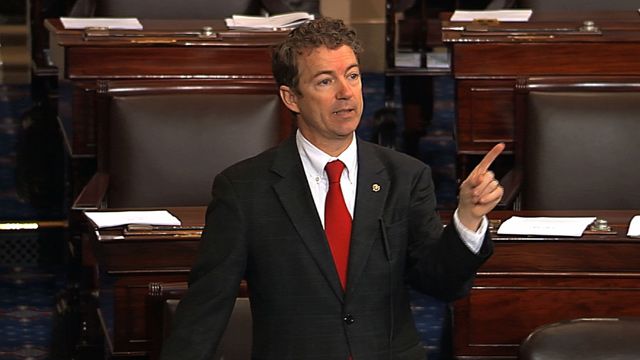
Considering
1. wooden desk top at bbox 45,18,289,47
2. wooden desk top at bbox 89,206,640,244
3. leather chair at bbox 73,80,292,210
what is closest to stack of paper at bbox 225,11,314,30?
wooden desk top at bbox 45,18,289,47

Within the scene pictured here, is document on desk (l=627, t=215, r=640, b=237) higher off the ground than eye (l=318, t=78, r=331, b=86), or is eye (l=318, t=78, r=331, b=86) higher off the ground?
eye (l=318, t=78, r=331, b=86)

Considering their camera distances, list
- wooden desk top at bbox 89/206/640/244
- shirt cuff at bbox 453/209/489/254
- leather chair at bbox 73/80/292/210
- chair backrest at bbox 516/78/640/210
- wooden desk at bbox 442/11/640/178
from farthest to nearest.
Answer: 1. wooden desk at bbox 442/11/640/178
2. leather chair at bbox 73/80/292/210
3. chair backrest at bbox 516/78/640/210
4. wooden desk top at bbox 89/206/640/244
5. shirt cuff at bbox 453/209/489/254

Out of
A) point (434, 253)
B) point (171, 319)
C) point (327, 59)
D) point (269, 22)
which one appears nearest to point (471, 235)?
point (434, 253)

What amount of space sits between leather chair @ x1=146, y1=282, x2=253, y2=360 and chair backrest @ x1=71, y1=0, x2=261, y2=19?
3.43 m

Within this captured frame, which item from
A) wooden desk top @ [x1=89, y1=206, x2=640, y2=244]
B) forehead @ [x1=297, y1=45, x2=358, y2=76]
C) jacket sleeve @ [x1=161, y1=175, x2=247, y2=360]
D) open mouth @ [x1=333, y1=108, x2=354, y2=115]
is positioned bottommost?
wooden desk top @ [x1=89, y1=206, x2=640, y2=244]

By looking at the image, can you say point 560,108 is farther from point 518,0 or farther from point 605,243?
point 518,0

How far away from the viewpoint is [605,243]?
151 inches

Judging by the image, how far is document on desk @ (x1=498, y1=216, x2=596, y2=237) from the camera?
3.87 m

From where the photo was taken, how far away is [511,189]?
4699 mm

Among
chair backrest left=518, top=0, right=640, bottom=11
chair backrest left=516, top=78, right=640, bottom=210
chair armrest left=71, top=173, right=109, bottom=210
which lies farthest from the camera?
chair backrest left=518, top=0, right=640, bottom=11

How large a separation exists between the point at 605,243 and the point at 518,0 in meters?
3.09

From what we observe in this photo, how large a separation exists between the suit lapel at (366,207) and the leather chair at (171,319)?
0.43 m

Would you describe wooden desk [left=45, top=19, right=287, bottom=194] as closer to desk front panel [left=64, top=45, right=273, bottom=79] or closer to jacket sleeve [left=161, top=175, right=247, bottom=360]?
desk front panel [left=64, top=45, right=273, bottom=79]

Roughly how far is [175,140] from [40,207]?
1757mm
